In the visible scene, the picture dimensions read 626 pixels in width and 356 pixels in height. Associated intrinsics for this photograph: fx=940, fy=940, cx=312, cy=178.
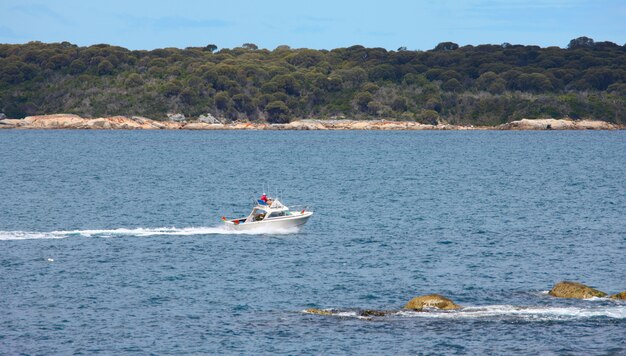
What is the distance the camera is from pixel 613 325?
40.1 metres

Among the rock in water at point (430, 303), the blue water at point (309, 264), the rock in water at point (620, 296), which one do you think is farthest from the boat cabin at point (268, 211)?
the rock in water at point (620, 296)

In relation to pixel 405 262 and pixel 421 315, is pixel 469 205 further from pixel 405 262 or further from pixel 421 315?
pixel 421 315

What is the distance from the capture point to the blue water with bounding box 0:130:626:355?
39.0 m

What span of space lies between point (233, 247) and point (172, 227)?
399 inches

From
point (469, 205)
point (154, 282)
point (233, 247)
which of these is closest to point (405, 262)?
point (233, 247)

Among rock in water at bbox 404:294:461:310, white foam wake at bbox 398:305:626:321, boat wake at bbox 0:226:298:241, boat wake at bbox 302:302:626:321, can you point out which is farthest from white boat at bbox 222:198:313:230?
white foam wake at bbox 398:305:626:321

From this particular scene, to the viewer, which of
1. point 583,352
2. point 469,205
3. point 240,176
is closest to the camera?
point 583,352

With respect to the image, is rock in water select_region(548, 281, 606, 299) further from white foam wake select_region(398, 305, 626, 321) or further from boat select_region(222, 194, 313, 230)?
boat select_region(222, 194, 313, 230)

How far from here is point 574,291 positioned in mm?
45156

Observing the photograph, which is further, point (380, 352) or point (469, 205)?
point (469, 205)

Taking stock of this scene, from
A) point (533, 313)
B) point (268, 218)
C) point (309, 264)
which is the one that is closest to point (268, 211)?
point (268, 218)

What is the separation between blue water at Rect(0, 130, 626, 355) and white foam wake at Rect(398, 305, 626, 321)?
0.13m

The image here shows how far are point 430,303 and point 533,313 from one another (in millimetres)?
4596

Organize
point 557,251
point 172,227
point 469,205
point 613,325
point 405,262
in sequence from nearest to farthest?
point 613,325 < point 405,262 < point 557,251 < point 172,227 < point 469,205
